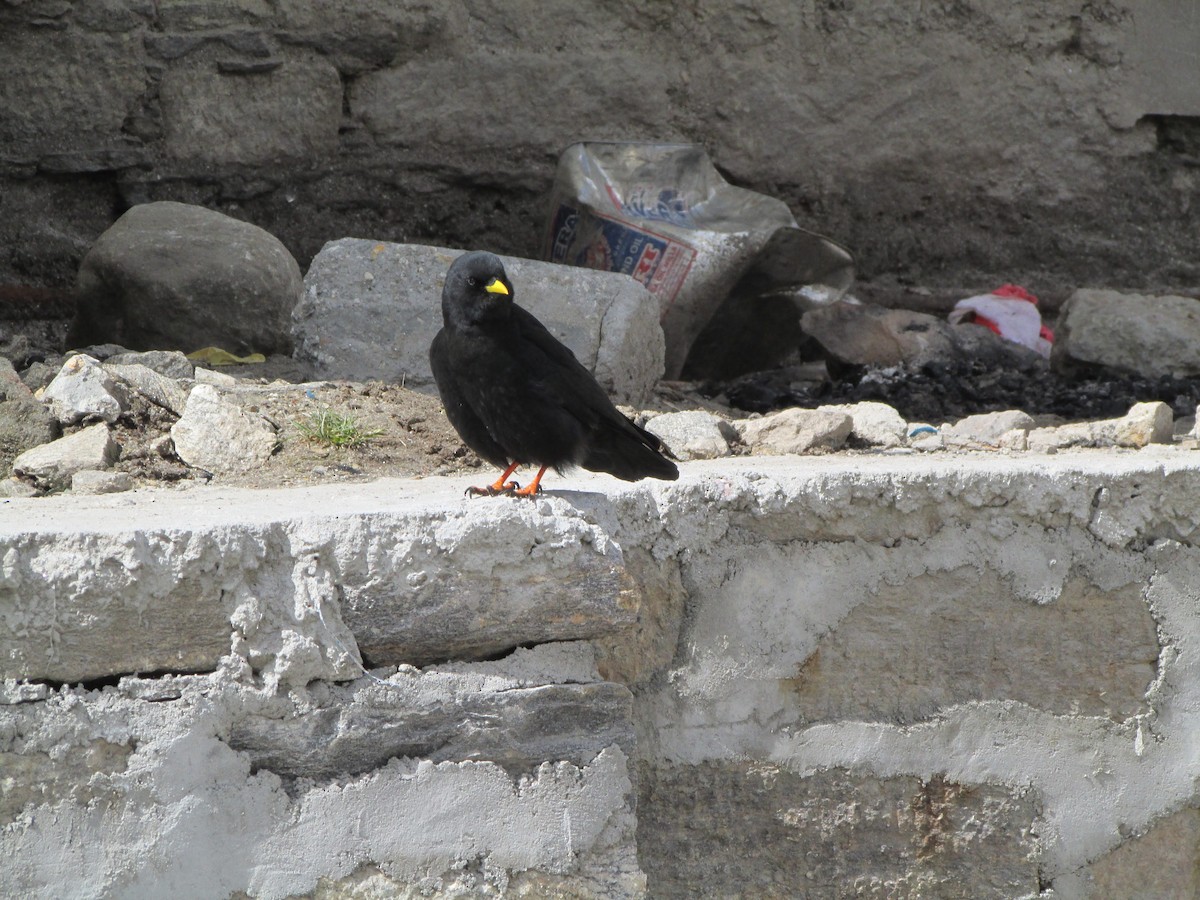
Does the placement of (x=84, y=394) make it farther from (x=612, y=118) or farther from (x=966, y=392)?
(x=966, y=392)

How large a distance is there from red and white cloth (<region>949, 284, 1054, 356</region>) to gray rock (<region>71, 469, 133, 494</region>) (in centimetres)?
362

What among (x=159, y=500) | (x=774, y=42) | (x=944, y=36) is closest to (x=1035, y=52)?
(x=944, y=36)

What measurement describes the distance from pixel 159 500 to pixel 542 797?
903 millimetres

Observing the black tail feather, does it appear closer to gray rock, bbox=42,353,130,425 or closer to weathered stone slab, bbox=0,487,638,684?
weathered stone slab, bbox=0,487,638,684

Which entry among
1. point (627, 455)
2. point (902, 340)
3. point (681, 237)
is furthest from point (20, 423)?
point (902, 340)

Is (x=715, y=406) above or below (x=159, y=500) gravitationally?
below

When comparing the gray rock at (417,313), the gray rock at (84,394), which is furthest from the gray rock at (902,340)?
the gray rock at (84,394)

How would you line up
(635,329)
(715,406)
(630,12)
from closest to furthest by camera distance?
1. (635,329)
2. (715,406)
3. (630,12)

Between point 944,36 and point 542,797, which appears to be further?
point 944,36

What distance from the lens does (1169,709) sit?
2.70 meters

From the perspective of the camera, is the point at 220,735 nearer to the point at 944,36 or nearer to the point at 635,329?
the point at 635,329

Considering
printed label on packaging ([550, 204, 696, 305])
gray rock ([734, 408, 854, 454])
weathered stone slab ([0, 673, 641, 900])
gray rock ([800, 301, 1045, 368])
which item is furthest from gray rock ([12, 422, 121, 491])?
gray rock ([800, 301, 1045, 368])

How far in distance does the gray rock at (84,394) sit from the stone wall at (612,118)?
1810 millimetres

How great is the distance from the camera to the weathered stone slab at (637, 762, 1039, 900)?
255cm
